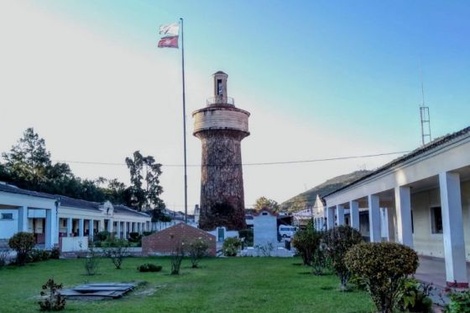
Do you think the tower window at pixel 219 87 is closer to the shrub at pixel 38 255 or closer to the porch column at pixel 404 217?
the shrub at pixel 38 255

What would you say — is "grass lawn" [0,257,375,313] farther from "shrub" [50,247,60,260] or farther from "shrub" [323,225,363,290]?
"shrub" [50,247,60,260]

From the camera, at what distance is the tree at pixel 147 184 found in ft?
219

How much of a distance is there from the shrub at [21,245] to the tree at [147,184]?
4084 centimetres

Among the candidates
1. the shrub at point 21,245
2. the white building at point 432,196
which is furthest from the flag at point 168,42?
the shrub at point 21,245

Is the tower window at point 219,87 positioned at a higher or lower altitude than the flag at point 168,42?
higher

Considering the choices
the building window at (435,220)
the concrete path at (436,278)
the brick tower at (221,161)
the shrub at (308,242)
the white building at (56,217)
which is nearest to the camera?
the concrete path at (436,278)

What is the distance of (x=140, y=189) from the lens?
6869 cm

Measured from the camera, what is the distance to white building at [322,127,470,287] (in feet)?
39.4

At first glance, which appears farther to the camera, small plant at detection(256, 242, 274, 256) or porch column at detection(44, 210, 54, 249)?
porch column at detection(44, 210, 54, 249)

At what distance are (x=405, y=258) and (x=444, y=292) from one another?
172 inches

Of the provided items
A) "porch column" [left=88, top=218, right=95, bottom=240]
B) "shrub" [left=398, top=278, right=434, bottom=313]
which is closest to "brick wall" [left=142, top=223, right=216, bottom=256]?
"porch column" [left=88, top=218, right=95, bottom=240]

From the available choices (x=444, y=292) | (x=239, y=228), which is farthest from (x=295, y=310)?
(x=239, y=228)

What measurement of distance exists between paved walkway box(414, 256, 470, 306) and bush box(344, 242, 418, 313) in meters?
2.14

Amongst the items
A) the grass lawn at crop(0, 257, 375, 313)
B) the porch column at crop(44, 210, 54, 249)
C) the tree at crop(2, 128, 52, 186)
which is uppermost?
the tree at crop(2, 128, 52, 186)
